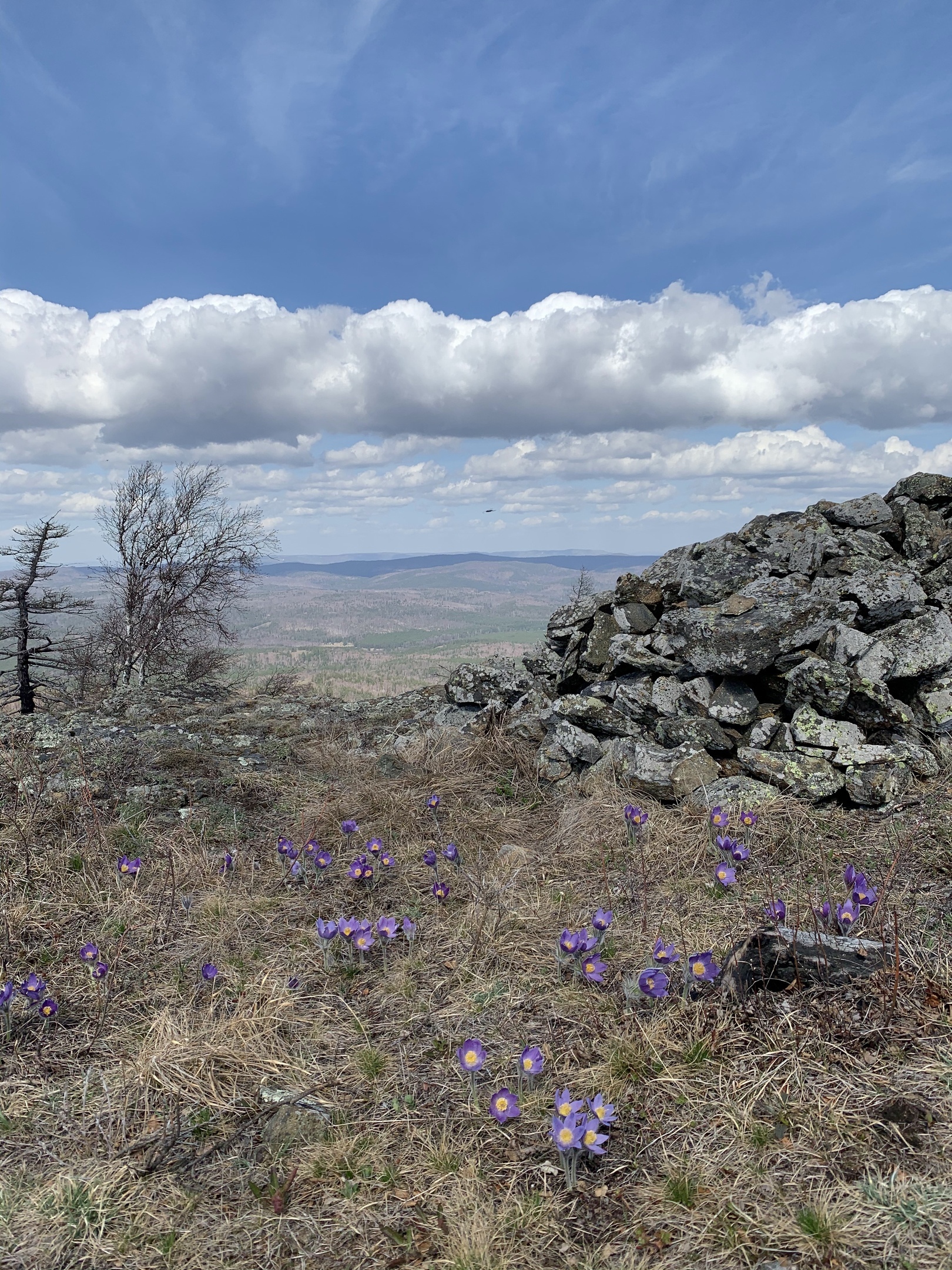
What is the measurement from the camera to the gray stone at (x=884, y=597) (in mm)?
7219

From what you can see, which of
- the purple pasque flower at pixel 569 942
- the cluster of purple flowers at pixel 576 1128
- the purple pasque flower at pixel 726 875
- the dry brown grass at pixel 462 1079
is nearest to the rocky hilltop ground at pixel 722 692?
the dry brown grass at pixel 462 1079

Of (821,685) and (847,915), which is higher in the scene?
(821,685)

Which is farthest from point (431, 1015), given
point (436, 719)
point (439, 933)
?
point (436, 719)

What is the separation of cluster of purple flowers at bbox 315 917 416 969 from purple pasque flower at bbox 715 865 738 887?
Answer: 2212 millimetres

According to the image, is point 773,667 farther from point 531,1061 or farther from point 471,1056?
point 471,1056

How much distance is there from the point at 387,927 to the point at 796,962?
2.45 meters

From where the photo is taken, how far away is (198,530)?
76.2 feet

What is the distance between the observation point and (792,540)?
28.4 feet

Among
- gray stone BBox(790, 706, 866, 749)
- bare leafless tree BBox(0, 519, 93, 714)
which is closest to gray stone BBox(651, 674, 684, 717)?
gray stone BBox(790, 706, 866, 749)

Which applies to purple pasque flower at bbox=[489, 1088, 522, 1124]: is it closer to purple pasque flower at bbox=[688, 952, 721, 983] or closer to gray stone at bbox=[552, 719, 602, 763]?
purple pasque flower at bbox=[688, 952, 721, 983]

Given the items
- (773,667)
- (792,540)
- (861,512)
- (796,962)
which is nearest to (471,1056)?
(796,962)

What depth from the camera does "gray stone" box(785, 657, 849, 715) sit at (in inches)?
250

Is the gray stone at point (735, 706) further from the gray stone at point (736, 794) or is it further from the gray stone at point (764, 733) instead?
the gray stone at point (736, 794)

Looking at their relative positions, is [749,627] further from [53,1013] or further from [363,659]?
[363,659]
